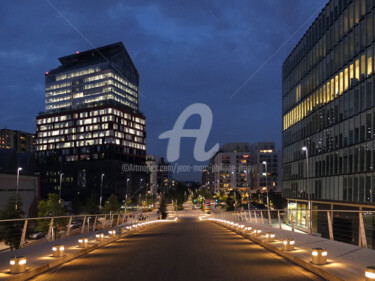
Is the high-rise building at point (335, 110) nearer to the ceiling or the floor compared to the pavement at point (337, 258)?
nearer to the ceiling

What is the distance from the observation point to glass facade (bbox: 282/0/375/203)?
44.4 meters

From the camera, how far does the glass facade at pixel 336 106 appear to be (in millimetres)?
Result: 44438

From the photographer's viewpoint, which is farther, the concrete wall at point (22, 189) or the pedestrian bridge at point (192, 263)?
the concrete wall at point (22, 189)

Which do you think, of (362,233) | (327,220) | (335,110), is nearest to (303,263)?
(362,233)

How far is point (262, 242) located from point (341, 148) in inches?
1455

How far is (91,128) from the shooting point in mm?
173500

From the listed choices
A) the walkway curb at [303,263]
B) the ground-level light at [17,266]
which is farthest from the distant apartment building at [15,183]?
the ground-level light at [17,266]

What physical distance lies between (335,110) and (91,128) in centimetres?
13364

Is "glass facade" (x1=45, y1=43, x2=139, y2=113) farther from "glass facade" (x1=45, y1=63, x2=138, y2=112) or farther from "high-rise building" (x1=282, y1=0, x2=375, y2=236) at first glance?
"high-rise building" (x1=282, y1=0, x2=375, y2=236)

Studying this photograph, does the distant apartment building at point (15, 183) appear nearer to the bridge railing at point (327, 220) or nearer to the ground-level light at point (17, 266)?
the bridge railing at point (327, 220)

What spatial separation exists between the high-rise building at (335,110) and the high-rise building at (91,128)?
10447cm

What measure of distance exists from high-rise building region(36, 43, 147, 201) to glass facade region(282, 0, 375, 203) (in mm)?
104786

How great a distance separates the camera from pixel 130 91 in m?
194

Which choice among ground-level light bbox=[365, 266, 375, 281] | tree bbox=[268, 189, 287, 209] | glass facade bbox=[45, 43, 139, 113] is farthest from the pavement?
glass facade bbox=[45, 43, 139, 113]
